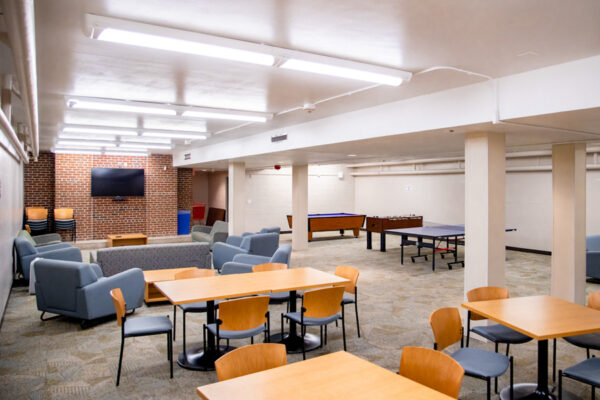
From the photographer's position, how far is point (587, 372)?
3189mm

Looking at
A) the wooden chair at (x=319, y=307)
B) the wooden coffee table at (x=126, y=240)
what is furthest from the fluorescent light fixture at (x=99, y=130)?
the wooden chair at (x=319, y=307)

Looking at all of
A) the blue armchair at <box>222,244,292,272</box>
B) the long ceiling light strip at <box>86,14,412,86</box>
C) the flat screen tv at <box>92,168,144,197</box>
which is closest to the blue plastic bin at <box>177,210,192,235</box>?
the flat screen tv at <box>92,168,144,197</box>

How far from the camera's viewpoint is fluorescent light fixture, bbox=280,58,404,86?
364 centimetres

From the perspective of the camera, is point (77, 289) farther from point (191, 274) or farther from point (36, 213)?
point (36, 213)

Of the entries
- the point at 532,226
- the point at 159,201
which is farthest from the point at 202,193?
the point at 532,226

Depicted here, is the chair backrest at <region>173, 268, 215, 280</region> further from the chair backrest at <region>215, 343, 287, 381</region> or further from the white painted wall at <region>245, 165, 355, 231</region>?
the white painted wall at <region>245, 165, 355, 231</region>

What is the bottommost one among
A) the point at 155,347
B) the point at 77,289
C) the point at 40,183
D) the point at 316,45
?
the point at 155,347

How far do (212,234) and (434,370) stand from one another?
943 cm

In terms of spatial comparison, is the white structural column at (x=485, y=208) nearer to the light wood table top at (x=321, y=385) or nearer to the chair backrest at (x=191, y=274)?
the light wood table top at (x=321, y=385)

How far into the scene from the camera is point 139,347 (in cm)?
488

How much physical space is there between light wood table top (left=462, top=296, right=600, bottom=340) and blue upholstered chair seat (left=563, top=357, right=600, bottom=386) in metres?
0.31

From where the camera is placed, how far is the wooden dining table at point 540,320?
320 centimetres

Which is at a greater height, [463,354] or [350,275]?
[350,275]

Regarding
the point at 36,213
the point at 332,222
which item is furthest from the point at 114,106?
the point at 332,222
